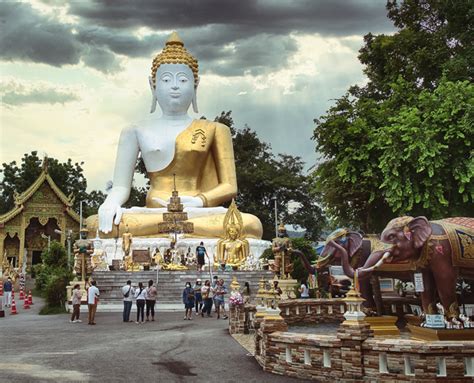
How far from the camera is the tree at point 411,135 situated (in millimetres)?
17266

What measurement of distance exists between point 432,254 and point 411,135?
7.64 metres

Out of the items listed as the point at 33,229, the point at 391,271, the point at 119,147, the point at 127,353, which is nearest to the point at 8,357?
the point at 127,353

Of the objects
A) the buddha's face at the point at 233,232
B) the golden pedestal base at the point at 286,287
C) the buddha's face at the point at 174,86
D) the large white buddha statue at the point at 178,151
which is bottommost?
the golden pedestal base at the point at 286,287

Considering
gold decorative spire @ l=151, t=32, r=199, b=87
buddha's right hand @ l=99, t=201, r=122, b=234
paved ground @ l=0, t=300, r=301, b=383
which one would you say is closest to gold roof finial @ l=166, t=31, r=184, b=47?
gold decorative spire @ l=151, t=32, r=199, b=87

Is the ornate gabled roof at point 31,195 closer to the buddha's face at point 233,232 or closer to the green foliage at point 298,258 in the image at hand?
the buddha's face at point 233,232

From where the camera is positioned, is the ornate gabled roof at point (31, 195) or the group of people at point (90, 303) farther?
the ornate gabled roof at point (31, 195)

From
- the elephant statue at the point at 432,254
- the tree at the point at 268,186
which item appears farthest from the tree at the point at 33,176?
the elephant statue at the point at 432,254

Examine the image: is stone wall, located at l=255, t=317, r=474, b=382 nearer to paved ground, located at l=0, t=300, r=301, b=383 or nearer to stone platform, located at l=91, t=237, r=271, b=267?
paved ground, located at l=0, t=300, r=301, b=383

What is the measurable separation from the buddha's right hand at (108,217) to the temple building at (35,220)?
1701cm

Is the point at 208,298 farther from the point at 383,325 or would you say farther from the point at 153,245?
the point at 153,245

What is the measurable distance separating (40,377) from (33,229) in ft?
133

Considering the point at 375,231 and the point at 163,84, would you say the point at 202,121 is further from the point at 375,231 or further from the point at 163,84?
the point at 375,231

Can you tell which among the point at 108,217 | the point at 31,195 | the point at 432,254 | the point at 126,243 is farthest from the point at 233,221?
the point at 31,195

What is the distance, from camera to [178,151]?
30.1 metres
